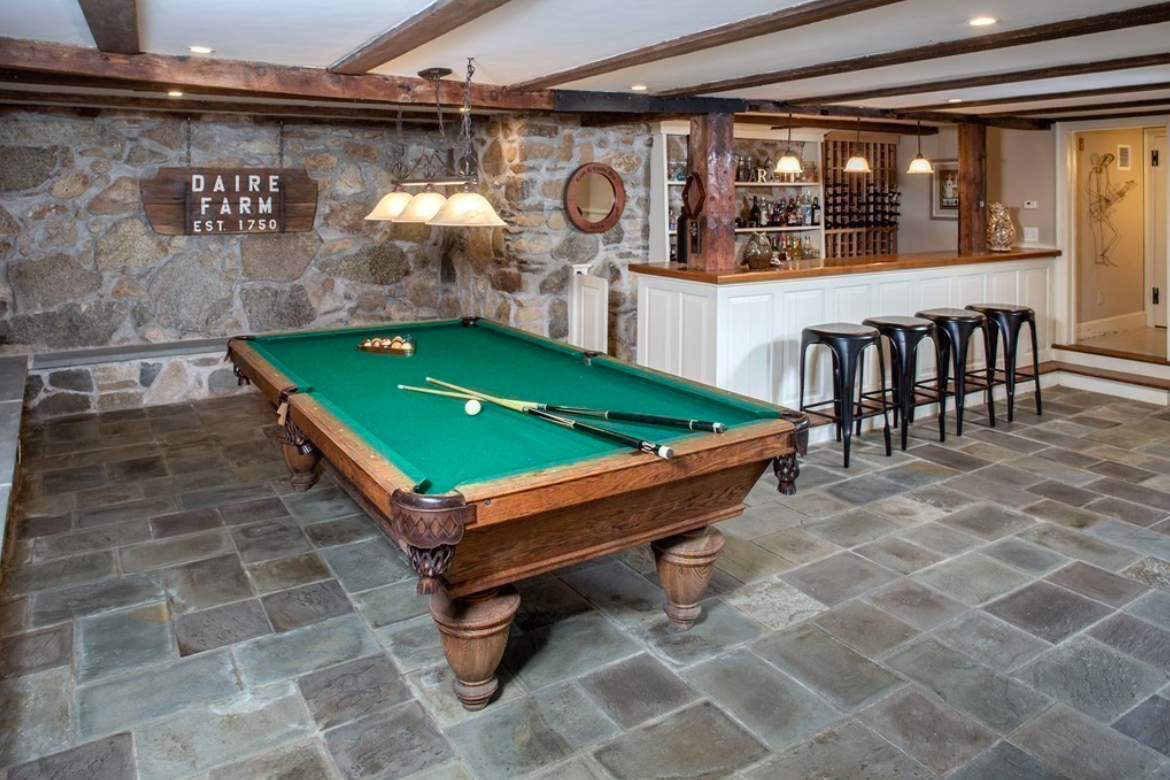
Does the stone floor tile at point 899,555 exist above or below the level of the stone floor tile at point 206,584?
above

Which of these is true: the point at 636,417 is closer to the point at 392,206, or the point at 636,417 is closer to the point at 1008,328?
the point at 392,206

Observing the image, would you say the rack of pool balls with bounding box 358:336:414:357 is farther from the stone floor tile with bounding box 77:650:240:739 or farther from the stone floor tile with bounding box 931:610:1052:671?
the stone floor tile with bounding box 931:610:1052:671

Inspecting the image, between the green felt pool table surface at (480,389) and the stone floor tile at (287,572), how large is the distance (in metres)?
0.78

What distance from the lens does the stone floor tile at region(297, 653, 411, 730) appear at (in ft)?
8.77

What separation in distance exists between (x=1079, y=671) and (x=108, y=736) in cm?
303

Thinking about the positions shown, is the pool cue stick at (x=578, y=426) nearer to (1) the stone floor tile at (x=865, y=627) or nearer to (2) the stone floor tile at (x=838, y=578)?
(1) the stone floor tile at (x=865, y=627)

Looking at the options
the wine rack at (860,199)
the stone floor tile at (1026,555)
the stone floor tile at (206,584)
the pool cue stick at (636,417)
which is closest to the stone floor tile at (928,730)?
the pool cue stick at (636,417)

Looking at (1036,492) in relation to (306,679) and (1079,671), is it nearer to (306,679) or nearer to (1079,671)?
(1079,671)

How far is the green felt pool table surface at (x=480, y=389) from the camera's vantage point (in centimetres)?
265

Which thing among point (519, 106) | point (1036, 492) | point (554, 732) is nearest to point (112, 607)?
point (554, 732)

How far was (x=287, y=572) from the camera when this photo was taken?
3.69m

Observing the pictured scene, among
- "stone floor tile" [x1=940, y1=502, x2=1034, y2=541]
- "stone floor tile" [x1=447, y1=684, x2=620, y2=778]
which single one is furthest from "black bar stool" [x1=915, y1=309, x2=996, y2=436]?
"stone floor tile" [x1=447, y1=684, x2=620, y2=778]

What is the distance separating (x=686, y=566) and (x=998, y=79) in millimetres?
3457

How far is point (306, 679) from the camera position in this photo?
113 inches
